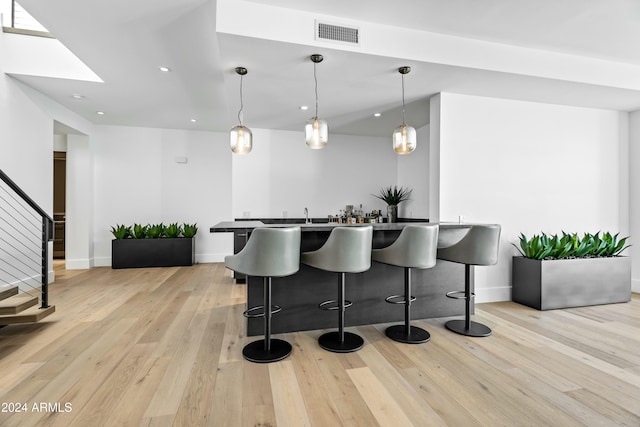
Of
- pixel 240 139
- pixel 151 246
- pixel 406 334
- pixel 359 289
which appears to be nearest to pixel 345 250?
pixel 359 289

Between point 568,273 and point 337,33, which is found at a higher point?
point 337,33

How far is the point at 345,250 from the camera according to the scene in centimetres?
236

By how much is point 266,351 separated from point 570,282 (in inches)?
137

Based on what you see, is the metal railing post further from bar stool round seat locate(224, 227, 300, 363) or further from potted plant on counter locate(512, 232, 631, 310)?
potted plant on counter locate(512, 232, 631, 310)

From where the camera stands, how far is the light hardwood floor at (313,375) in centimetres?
166

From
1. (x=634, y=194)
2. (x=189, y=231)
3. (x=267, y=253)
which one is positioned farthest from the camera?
(x=189, y=231)

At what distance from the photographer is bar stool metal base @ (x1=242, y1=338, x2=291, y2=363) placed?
7.39ft

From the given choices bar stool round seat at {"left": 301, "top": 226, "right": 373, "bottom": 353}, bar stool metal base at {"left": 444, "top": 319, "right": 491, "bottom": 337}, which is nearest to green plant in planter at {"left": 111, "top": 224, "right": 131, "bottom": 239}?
bar stool round seat at {"left": 301, "top": 226, "right": 373, "bottom": 353}

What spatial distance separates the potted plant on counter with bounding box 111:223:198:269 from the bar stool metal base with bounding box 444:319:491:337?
15.1 feet

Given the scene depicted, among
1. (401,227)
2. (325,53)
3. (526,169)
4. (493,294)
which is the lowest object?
(493,294)

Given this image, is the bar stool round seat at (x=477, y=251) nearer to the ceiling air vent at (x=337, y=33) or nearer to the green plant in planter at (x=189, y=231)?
the ceiling air vent at (x=337, y=33)

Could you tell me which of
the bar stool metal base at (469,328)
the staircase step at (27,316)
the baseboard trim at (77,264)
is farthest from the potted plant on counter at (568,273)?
the baseboard trim at (77,264)

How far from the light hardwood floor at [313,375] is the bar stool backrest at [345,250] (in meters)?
0.68

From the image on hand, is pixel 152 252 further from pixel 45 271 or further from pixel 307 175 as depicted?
pixel 307 175
